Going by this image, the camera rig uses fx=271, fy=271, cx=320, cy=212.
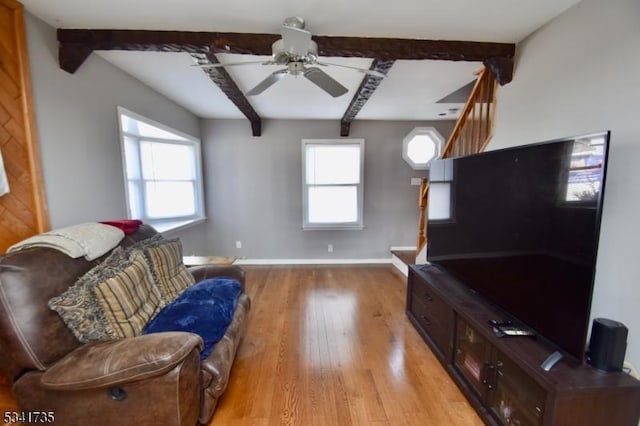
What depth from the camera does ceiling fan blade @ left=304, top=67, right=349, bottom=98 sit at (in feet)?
5.67

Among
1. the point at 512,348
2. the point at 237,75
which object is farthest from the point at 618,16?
the point at 237,75

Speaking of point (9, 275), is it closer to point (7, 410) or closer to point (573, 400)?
point (7, 410)

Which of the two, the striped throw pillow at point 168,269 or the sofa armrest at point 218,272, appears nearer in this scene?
the striped throw pillow at point 168,269

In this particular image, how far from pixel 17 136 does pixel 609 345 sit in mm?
3240

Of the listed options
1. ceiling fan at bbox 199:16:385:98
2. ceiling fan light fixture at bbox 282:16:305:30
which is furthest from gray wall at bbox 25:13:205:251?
ceiling fan light fixture at bbox 282:16:305:30

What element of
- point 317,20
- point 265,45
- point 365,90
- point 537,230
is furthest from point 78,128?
point 537,230

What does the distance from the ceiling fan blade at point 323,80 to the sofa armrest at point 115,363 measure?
169 centimetres

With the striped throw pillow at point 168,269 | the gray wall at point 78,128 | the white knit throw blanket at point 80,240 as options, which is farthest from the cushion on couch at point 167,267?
the gray wall at point 78,128

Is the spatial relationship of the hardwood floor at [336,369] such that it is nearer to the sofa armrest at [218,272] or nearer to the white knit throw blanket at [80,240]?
the sofa armrest at [218,272]

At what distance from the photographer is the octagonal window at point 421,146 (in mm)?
4438

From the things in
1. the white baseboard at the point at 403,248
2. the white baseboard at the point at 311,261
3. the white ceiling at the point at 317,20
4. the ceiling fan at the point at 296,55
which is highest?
the white ceiling at the point at 317,20

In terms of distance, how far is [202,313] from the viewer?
1.75 meters

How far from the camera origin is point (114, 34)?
1.85 meters

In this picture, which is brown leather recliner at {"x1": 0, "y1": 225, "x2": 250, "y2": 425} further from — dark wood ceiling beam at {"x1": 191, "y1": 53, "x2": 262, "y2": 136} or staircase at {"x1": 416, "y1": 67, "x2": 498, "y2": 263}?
staircase at {"x1": 416, "y1": 67, "x2": 498, "y2": 263}
